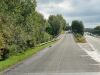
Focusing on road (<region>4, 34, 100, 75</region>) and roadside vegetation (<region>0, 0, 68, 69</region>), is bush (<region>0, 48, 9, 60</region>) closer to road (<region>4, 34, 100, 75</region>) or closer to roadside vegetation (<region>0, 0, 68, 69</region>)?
roadside vegetation (<region>0, 0, 68, 69</region>)

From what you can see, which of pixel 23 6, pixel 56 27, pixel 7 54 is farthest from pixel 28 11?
pixel 56 27

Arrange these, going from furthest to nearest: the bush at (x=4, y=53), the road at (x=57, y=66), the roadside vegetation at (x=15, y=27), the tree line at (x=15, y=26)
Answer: the tree line at (x=15, y=26) < the roadside vegetation at (x=15, y=27) < the bush at (x=4, y=53) < the road at (x=57, y=66)

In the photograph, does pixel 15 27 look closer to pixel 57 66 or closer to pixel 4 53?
pixel 4 53

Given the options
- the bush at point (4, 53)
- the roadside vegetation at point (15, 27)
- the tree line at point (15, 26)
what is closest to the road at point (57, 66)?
the bush at point (4, 53)

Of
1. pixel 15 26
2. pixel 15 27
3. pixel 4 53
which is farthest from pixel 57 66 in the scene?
pixel 15 26

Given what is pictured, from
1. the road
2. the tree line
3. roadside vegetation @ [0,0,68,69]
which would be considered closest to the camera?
the road

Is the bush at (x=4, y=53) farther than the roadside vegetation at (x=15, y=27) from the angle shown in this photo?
No

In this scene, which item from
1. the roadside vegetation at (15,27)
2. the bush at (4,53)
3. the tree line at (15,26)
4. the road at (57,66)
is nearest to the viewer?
the road at (57,66)

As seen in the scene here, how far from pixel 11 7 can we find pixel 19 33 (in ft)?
11.4

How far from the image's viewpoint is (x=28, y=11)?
212 feet

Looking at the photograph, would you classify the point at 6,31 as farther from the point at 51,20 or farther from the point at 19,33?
the point at 51,20

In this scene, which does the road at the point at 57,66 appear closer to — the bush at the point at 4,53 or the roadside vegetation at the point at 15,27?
the bush at the point at 4,53

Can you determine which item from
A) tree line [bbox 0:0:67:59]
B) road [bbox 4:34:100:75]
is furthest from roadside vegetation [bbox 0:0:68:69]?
road [bbox 4:34:100:75]

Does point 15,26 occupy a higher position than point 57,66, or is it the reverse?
point 15,26
